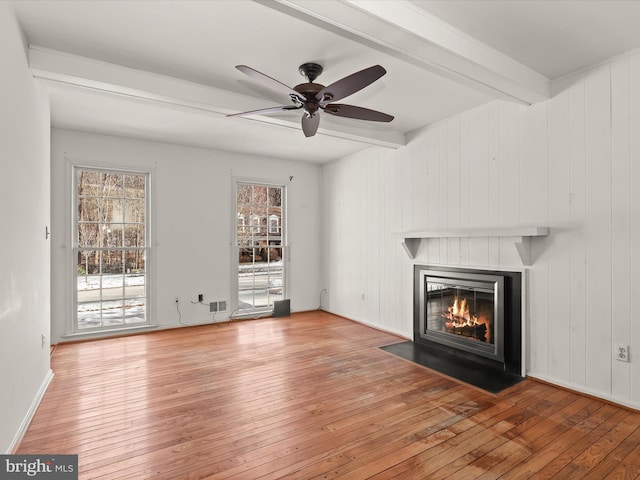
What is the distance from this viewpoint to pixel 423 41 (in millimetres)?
2312

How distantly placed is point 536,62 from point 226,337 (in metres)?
4.51

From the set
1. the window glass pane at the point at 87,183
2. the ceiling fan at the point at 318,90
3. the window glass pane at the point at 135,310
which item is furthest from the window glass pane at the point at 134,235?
the ceiling fan at the point at 318,90

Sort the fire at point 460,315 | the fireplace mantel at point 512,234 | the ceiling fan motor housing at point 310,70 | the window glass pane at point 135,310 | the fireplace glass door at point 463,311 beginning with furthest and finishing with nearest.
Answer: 1. the window glass pane at point 135,310
2. the fire at point 460,315
3. the fireplace glass door at point 463,311
4. the fireplace mantel at point 512,234
5. the ceiling fan motor housing at point 310,70

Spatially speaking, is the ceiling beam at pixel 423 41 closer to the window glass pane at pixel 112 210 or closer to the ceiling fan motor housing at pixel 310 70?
the ceiling fan motor housing at pixel 310 70

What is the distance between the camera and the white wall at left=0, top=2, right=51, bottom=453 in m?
2.07

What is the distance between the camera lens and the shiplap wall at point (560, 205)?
110 inches

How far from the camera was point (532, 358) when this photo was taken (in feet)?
11.1

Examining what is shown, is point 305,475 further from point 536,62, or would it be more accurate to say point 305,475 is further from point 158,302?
point 158,302

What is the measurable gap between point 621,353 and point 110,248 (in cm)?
573

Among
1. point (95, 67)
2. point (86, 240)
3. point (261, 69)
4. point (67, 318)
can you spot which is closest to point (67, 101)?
point (95, 67)

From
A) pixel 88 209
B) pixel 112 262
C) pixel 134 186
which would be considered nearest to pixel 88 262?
pixel 112 262

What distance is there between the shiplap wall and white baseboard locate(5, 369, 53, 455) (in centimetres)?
389

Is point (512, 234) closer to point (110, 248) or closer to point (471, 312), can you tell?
point (471, 312)

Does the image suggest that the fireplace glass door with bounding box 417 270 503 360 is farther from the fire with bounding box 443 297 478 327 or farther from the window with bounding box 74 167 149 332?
the window with bounding box 74 167 149 332
